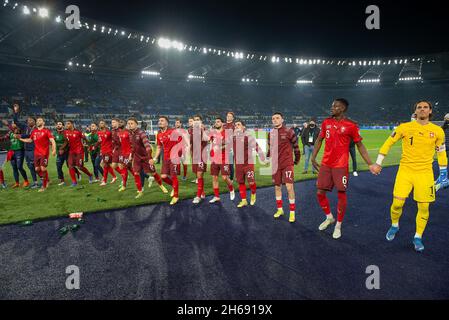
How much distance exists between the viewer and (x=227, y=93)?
5200cm

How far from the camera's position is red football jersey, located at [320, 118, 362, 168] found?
14.7 ft

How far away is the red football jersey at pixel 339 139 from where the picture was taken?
448 centimetres

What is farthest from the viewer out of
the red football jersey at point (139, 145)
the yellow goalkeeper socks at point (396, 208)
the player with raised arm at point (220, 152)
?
the red football jersey at point (139, 145)

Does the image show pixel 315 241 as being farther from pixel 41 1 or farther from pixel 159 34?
pixel 159 34

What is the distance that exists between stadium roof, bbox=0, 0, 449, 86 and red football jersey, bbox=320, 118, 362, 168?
29780 mm

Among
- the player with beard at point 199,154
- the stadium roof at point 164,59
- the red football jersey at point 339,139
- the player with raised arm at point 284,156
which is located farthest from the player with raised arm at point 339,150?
the stadium roof at point 164,59

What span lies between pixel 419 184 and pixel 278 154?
2.49m

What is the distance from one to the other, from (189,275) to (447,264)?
11.7 ft

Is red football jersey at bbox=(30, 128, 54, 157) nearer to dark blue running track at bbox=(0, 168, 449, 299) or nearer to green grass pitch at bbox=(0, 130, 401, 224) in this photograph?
green grass pitch at bbox=(0, 130, 401, 224)

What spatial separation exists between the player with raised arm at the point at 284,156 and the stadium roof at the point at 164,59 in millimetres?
28597

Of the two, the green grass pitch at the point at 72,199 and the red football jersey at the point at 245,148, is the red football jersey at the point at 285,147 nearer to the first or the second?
the red football jersey at the point at 245,148

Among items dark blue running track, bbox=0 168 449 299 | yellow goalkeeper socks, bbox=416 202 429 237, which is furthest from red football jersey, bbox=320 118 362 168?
dark blue running track, bbox=0 168 449 299

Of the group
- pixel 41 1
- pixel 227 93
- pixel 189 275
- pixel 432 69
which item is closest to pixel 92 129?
pixel 189 275

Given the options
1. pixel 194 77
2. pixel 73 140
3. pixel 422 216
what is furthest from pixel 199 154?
pixel 194 77
